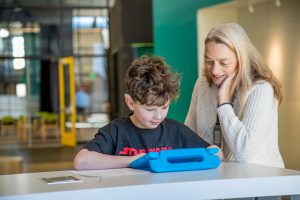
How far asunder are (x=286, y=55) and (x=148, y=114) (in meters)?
6.63

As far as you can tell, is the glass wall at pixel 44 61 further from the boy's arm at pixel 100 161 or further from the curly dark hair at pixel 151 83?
the boy's arm at pixel 100 161

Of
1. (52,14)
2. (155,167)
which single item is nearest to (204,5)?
(155,167)

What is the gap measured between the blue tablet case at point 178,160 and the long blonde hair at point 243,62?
2.23 ft

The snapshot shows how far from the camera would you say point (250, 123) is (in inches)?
111

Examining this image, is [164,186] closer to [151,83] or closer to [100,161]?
[100,161]

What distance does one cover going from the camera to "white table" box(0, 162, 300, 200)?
1.86 meters

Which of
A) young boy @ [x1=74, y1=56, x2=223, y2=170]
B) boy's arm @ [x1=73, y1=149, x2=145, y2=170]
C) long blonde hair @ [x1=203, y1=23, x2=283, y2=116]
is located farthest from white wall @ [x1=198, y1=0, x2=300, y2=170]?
boy's arm @ [x1=73, y1=149, x2=145, y2=170]

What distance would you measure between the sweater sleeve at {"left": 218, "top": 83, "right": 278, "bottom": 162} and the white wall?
5943 millimetres

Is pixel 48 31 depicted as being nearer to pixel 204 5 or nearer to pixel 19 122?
pixel 19 122

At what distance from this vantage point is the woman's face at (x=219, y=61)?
114 inches

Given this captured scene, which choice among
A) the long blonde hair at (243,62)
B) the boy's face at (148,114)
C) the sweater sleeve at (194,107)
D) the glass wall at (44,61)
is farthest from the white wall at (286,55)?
the glass wall at (44,61)

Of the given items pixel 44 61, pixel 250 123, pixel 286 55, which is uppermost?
pixel 44 61

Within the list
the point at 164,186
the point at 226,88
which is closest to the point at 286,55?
the point at 226,88

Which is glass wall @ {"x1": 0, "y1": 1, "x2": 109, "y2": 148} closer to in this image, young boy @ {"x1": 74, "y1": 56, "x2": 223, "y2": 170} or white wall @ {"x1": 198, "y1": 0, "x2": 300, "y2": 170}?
white wall @ {"x1": 198, "y1": 0, "x2": 300, "y2": 170}
